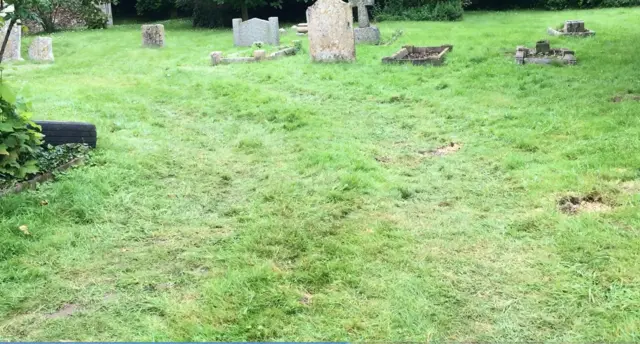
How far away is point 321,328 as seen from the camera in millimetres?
3156

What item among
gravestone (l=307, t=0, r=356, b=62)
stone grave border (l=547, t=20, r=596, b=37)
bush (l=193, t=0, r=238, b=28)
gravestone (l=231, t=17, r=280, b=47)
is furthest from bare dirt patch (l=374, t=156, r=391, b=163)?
→ bush (l=193, t=0, r=238, b=28)

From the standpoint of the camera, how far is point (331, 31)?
39.5 feet

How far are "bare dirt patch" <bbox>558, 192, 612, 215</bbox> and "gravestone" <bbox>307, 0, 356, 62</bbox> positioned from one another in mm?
8102

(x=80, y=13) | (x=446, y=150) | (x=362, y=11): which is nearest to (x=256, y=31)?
(x=362, y=11)

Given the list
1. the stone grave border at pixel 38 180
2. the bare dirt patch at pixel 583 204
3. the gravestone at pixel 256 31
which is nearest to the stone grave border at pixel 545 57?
the bare dirt patch at pixel 583 204

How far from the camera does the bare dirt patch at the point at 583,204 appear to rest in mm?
4387

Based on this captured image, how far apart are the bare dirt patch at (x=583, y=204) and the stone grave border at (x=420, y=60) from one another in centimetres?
715

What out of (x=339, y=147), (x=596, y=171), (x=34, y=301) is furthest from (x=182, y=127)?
(x=596, y=171)

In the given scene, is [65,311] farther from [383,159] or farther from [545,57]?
[545,57]

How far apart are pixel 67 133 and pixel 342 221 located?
3.37m

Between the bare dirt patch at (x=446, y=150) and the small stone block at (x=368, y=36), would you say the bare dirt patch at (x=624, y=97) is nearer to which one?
the bare dirt patch at (x=446, y=150)

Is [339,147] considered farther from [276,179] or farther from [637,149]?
[637,149]

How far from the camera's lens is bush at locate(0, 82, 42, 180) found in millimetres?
5051

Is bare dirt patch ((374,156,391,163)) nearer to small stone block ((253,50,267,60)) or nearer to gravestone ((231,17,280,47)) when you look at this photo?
small stone block ((253,50,267,60))
